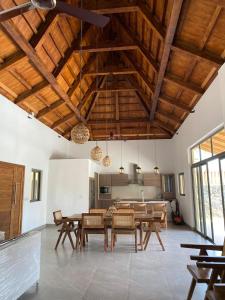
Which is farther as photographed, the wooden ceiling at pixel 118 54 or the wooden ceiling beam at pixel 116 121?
the wooden ceiling beam at pixel 116 121

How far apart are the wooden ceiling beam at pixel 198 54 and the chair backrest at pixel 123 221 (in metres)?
3.56

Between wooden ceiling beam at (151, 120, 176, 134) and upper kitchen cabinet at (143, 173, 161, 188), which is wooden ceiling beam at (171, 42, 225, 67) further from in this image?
upper kitchen cabinet at (143, 173, 161, 188)

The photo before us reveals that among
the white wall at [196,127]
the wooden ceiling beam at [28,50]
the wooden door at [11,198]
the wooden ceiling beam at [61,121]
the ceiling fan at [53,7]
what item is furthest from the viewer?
the wooden ceiling beam at [61,121]

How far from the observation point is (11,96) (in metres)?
6.28

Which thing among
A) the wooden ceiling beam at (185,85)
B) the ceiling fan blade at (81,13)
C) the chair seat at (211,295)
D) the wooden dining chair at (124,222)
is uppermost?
the wooden ceiling beam at (185,85)

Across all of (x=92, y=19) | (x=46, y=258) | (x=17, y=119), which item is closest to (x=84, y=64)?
(x=17, y=119)

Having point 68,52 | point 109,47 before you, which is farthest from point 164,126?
point 68,52

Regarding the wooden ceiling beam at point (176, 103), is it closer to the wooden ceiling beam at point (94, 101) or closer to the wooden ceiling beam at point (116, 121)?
the wooden ceiling beam at point (94, 101)

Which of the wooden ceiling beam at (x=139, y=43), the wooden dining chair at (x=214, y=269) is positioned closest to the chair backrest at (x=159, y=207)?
the wooden ceiling beam at (x=139, y=43)

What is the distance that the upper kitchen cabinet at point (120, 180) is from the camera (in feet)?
35.1

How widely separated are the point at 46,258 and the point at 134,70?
5637 mm

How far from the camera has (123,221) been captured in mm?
5051

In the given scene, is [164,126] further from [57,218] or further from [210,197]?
[57,218]

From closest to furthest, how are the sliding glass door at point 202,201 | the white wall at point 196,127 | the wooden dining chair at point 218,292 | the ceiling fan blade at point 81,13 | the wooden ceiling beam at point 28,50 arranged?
the wooden dining chair at point 218,292
the ceiling fan blade at point 81,13
the wooden ceiling beam at point 28,50
the white wall at point 196,127
the sliding glass door at point 202,201
